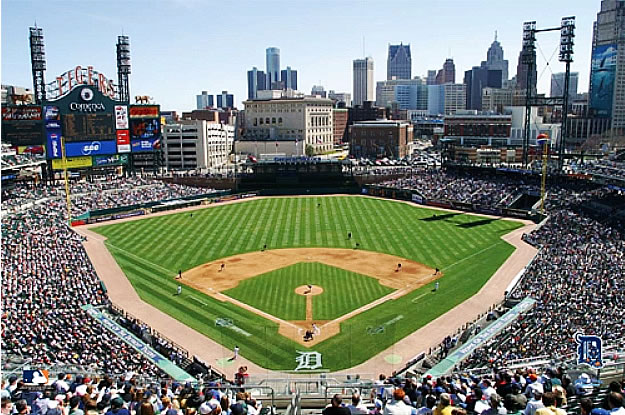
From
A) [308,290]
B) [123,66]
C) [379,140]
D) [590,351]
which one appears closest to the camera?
[590,351]

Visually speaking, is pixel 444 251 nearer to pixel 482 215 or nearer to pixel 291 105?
pixel 482 215

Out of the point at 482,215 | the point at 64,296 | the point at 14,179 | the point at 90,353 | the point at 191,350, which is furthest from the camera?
the point at 14,179

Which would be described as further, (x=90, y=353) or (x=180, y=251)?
(x=180, y=251)

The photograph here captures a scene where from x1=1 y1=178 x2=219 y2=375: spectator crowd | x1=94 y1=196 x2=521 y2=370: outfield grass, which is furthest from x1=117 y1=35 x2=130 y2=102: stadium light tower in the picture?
x1=1 y1=178 x2=219 y2=375: spectator crowd

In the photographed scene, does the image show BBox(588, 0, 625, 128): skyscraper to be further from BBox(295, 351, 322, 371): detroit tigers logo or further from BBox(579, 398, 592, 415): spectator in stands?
BBox(579, 398, 592, 415): spectator in stands

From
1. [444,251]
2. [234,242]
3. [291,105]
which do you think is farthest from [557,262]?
[291,105]

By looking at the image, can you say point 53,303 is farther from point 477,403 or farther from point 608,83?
point 608,83

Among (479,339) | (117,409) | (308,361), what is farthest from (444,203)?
(117,409)
